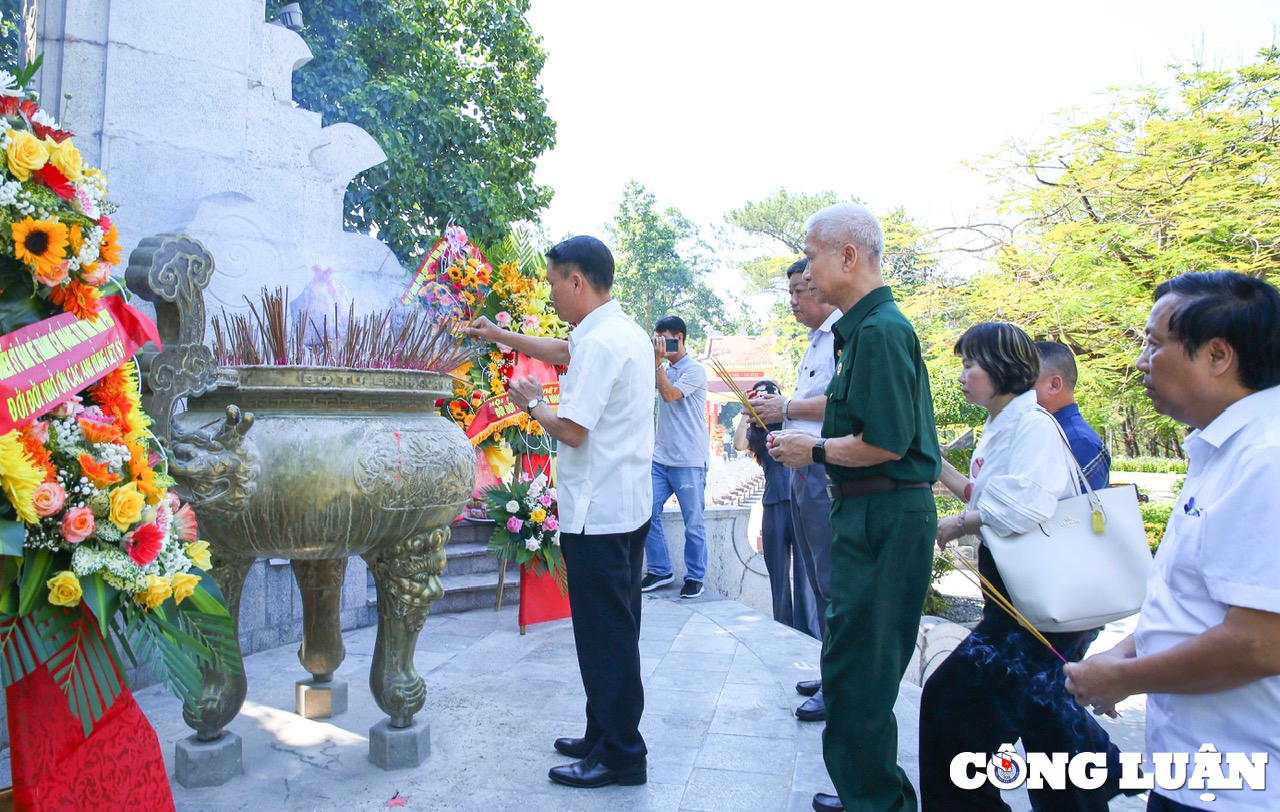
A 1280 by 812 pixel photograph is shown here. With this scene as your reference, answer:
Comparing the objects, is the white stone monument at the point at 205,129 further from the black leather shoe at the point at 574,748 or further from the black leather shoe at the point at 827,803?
the black leather shoe at the point at 827,803

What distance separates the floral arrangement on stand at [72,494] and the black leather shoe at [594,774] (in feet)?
3.96

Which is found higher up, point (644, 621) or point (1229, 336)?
point (1229, 336)

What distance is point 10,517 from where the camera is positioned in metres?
1.65

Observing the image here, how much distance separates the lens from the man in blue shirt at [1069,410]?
2.93 m

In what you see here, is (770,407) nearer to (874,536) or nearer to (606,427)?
(606,427)

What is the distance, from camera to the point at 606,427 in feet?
9.18

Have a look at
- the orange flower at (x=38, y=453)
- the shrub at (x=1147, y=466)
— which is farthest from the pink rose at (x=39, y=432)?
the shrub at (x=1147, y=466)

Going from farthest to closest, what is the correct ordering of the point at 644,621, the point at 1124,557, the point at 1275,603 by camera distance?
1. the point at 644,621
2. the point at 1124,557
3. the point at 1275,603

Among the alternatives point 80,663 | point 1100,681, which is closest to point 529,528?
point 80,663

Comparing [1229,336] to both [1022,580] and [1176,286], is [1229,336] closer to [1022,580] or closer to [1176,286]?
[1176,286]

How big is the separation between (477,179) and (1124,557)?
10.8 m

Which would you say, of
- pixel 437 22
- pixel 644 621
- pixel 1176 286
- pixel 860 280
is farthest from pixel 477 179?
pixel 1176 286

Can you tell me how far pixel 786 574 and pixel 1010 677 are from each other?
9.75 feet

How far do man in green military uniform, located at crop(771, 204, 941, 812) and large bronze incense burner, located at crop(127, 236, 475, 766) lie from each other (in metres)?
1.19
